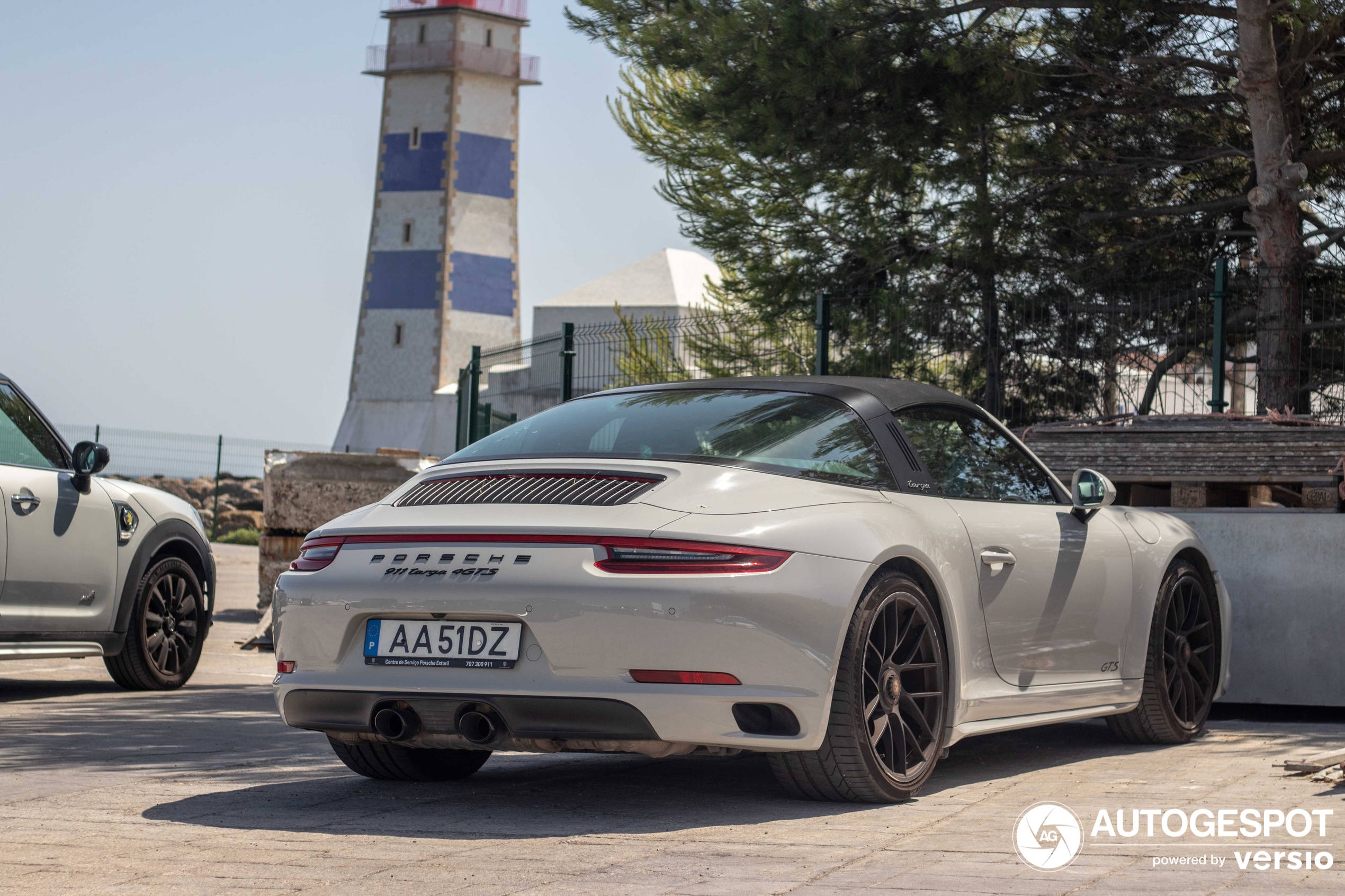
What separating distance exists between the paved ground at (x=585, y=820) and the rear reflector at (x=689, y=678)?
1.33ft

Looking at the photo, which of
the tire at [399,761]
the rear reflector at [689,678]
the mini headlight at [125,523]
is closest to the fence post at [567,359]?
the mini headlight at [125,523]

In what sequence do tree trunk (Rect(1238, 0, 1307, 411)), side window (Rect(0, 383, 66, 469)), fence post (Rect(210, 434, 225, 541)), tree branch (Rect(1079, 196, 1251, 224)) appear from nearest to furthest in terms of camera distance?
side window (Rect(0, 383, 66, 469)) < tree trunk (Rect(1238, 0, 1307, 411)) < tree branch (Rect(1079, 196, 1251, 224)) < fence post (Rect(210, 434, 225, 541))

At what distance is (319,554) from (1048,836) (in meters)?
2.25

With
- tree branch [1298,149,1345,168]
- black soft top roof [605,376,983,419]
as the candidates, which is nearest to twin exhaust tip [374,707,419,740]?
black soft top roof [605,376,983,419]

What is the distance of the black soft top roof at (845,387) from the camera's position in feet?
16.5

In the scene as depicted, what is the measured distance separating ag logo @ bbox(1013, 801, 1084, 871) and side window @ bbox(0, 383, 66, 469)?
18.2 ft

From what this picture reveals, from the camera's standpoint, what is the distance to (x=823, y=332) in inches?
477

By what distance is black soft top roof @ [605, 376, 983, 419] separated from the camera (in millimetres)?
5027

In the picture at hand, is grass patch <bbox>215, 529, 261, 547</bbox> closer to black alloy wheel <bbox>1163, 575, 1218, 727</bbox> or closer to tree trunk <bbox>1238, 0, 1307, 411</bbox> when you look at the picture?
tree trunk <bbox>1238, 0, 1307, 411</bbox>

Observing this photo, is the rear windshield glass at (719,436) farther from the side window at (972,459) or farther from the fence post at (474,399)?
the fence post at (474,399)

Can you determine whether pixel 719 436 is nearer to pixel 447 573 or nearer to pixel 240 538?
pixel 447 573

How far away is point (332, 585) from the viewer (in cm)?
438

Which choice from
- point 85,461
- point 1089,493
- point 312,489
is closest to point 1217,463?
point 1089,493

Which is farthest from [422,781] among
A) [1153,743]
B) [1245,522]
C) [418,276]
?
[418,276]
